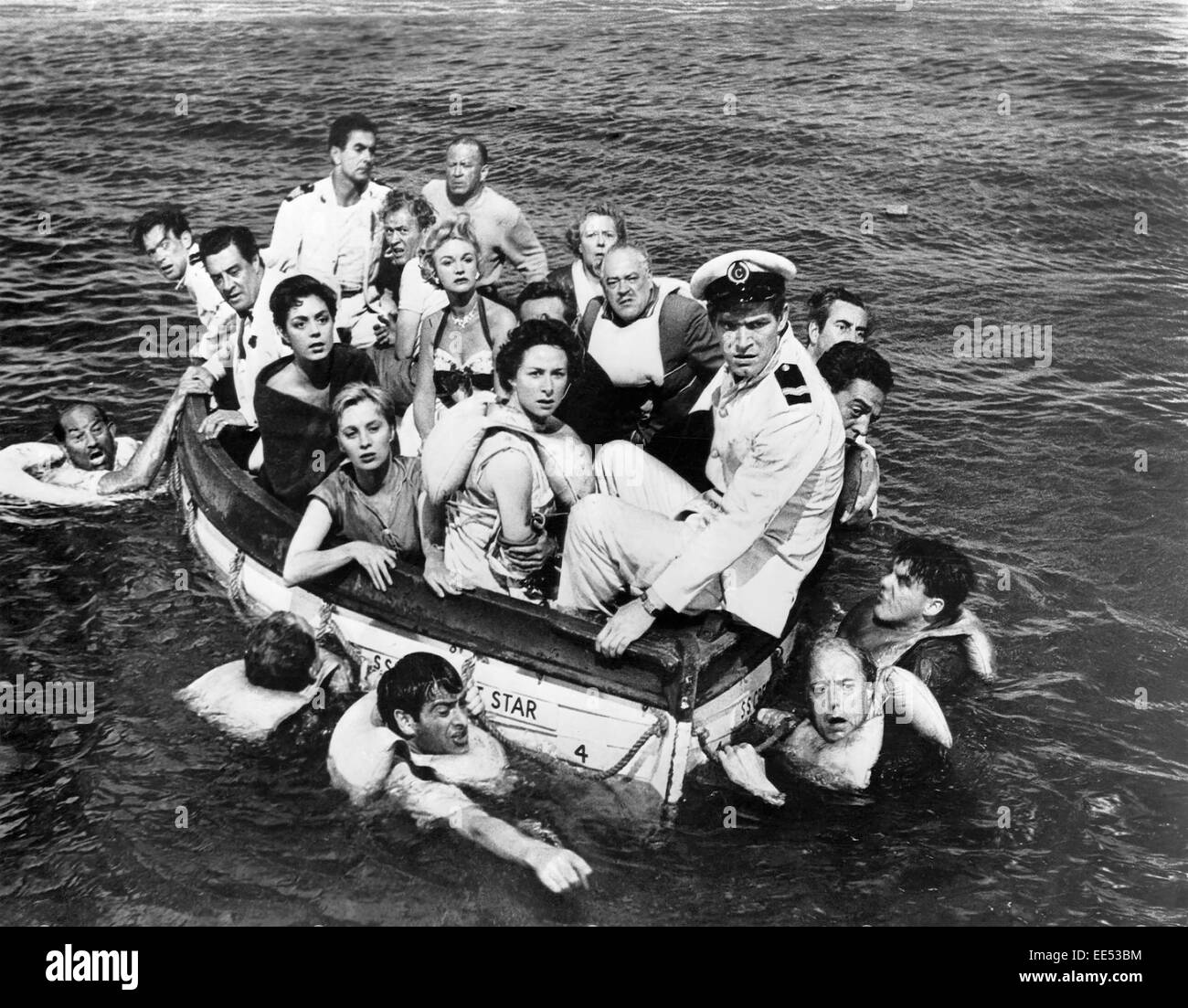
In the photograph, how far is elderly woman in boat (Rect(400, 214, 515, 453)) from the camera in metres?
4.78

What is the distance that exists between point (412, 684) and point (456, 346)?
5.02ft

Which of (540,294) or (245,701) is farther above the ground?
(540,294)

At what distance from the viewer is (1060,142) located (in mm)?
8273

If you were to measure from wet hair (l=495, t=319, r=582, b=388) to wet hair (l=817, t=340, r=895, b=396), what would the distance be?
5.45 feet

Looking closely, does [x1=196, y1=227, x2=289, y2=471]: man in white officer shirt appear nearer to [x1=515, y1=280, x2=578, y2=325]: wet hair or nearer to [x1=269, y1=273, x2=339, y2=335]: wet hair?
[x1=269, y1=273, x2=339, y2=335]: wet hair

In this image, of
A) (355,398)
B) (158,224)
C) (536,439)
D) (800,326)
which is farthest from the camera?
(800,326)

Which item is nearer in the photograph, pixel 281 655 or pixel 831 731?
pixel 831 731

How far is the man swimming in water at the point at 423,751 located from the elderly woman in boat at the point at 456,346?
1.23 m

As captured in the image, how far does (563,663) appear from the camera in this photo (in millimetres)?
4051

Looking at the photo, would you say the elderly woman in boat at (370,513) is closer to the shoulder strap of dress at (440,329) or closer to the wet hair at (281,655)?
the wet hair at (281,655)

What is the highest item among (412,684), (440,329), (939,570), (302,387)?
(440,329)

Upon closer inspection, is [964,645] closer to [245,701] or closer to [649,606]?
[649,606]

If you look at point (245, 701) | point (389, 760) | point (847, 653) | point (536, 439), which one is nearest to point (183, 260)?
point (245, 701)

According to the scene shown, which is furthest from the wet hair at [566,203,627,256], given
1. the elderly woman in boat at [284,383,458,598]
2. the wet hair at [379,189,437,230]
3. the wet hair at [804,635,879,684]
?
the wet hair at [804,635,879,684]
